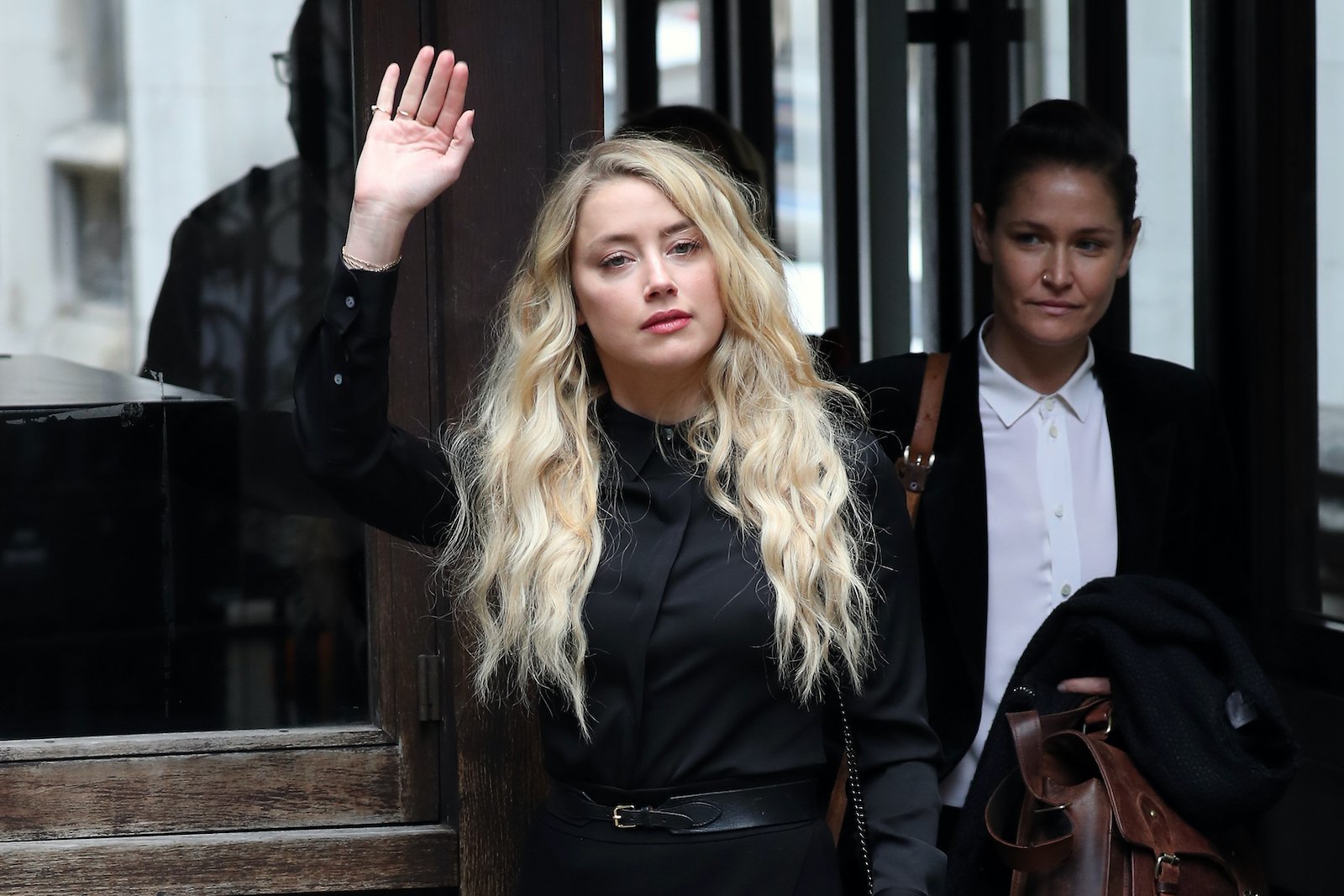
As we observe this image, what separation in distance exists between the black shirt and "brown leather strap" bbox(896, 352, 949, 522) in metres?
0.48

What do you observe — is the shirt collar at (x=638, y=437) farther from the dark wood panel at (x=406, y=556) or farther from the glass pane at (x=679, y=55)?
the glass pane at (x=679, y=55)

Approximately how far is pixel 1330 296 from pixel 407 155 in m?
2.03

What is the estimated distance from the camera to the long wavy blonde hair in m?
1.95

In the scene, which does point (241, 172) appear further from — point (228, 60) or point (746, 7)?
point (746, 7)

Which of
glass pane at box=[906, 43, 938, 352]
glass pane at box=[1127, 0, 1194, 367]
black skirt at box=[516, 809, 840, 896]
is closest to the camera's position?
black skirt at box=[516, 809, 840, 896]

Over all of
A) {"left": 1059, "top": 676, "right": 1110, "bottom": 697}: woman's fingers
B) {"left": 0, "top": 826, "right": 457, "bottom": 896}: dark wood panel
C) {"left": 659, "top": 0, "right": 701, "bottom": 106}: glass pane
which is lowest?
{"left": 0, "top": 826, "right": 457, "bottom": 896}: dark wood panel

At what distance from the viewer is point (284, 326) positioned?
2457 mm

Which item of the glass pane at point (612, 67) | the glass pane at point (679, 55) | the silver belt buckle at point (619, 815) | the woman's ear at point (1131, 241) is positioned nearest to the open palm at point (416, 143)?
the silver belt buckle at point (619, 815)

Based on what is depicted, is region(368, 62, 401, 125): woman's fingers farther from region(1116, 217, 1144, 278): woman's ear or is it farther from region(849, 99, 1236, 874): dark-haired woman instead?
region(1116, 217, 1144, 278): woman's ear

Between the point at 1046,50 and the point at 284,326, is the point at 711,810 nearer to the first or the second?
the point at 284,326

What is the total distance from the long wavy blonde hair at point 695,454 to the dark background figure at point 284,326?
0.44m

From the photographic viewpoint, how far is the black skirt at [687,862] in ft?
6.24

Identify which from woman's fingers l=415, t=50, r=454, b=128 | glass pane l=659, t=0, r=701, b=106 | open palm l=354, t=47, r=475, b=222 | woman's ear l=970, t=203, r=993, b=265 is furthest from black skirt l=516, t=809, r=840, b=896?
glass pane l=659, t=0, r=701, b=106

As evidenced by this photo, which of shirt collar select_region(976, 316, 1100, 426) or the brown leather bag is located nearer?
the brown leather bag
